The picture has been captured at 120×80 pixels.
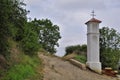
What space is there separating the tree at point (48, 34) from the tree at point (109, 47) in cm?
1308

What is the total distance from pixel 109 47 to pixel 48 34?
49.7 feet

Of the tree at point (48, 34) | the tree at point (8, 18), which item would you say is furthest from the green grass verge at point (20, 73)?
the tree at point (48, 34)

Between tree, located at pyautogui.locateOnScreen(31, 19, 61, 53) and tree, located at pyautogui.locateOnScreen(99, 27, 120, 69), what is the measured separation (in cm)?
1308

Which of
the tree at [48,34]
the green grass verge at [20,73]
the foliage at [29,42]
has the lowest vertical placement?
the green grass verge at [20,73]

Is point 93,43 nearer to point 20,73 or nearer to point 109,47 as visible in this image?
point 109,47

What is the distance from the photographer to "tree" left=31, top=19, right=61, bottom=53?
4193 centimetres

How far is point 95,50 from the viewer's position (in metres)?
24.4

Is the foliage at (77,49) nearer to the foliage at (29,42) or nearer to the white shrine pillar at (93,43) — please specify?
the white shrine pillar at (93,43)

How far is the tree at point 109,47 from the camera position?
27.6 m


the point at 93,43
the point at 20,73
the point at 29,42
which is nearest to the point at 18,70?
the point at 20,73

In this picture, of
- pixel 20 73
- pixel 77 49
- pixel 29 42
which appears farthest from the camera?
pixel 77 49

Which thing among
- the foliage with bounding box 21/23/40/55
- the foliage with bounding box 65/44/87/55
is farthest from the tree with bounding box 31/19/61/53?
the foliage with bounding box 21/23/40/55

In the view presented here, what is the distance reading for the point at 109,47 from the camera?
2880cm

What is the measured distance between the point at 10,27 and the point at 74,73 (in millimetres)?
6716
